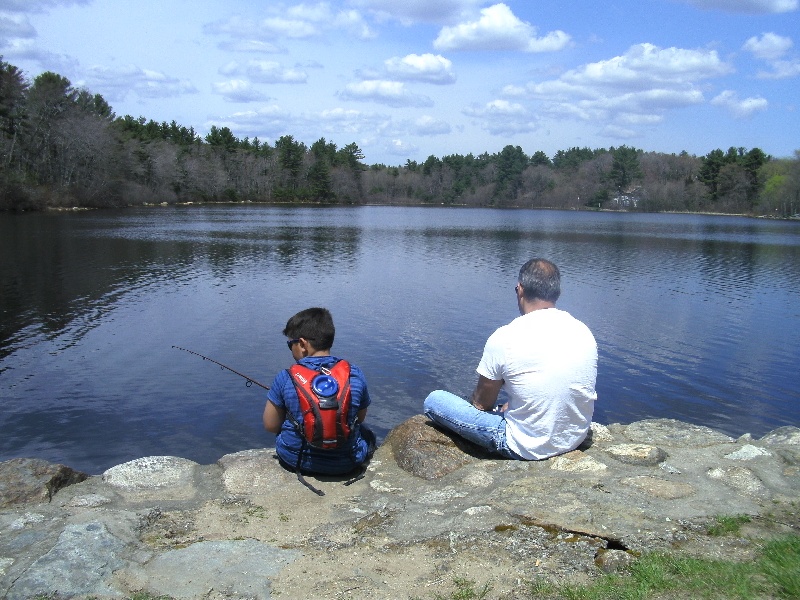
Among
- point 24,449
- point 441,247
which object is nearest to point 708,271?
point 441,247

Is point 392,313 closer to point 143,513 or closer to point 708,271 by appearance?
point 143,513

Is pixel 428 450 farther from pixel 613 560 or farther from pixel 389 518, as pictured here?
pixel 613 560

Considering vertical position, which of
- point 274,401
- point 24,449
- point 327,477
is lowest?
point 24,449

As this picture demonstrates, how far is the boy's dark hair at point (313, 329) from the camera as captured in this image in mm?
5055

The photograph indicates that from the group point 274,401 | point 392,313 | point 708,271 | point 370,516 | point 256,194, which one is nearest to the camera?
point 370,516

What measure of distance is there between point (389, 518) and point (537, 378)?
4.64 ft

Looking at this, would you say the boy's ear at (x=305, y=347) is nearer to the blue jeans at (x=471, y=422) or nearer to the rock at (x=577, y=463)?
the blue jeans at (x=471, y=422)

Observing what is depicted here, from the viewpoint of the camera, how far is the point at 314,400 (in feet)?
15.5

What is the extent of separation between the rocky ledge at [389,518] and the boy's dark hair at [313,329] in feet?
3.35

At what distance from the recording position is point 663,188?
122062 mm

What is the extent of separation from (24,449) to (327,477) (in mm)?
6800

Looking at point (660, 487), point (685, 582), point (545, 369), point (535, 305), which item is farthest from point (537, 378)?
point (685, 582)

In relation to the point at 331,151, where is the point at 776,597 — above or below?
below

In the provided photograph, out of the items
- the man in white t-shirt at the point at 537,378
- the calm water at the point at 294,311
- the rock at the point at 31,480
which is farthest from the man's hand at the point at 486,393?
the calm water at the point at 294,311
